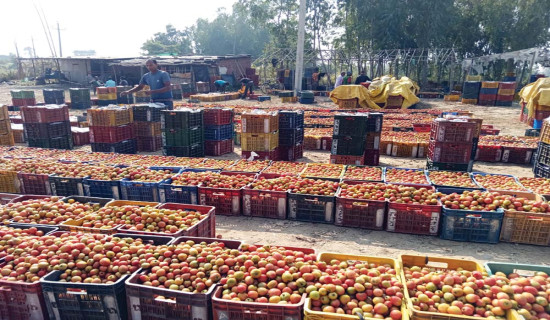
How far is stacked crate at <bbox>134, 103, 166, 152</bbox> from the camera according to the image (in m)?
11.6

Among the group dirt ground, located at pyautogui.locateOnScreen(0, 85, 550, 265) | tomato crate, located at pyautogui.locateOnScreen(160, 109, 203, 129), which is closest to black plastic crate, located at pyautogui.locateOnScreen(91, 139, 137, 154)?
tomato crate, located at pyautogui.locateOnScreen(160, 109, 203, 129)

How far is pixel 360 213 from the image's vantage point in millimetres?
6332

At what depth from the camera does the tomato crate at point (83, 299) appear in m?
3.50

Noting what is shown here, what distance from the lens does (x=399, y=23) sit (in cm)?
3756

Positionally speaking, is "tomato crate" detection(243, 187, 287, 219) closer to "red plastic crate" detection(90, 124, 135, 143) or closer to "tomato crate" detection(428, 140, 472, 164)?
"tomato crate" detection(428, 140, 472, 164)

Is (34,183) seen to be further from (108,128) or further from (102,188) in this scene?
(108,128)

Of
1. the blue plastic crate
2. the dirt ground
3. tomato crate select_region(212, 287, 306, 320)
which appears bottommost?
the dirt ground

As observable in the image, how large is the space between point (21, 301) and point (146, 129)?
8682mm

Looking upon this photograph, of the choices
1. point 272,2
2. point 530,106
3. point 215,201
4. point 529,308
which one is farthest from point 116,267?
point 272,2

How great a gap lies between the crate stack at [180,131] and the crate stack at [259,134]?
1527 millimetres

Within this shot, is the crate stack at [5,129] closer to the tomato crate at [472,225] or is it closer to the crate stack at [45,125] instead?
the crate stack at [45,125]

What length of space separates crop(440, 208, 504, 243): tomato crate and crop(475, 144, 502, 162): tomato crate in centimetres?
598

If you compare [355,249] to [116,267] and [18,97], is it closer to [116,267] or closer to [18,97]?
[116,267]

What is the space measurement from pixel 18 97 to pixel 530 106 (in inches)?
993
